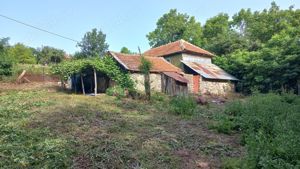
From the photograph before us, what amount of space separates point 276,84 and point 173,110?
14.7 metres

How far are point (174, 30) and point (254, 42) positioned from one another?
1515 centimetres

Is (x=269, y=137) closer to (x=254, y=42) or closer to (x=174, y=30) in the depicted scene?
(x=254, y=42)

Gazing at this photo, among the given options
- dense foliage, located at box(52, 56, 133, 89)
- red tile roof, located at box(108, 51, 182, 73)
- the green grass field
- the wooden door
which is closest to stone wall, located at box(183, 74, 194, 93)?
the wooden door

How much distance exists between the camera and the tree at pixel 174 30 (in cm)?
4453

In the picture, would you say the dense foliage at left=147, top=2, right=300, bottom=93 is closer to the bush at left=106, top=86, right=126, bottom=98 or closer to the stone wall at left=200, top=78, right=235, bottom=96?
the stone wall at left=200, top=78, right=235, bottom=96

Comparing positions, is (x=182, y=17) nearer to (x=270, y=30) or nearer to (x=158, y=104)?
(x=270, y=30)

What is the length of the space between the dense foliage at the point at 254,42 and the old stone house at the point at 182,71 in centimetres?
177

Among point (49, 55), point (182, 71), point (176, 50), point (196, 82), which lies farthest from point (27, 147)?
point (49, 55)

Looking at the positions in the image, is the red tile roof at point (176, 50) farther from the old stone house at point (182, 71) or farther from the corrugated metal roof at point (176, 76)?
the corrugated metal roof at point (176, 76)

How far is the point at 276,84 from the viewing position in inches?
961

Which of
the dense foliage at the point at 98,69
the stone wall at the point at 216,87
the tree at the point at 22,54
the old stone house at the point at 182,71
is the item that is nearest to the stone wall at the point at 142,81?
the old stone house at the point at 182,71

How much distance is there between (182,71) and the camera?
26.7 metres

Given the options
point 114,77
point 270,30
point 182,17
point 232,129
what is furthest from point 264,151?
point 182,17

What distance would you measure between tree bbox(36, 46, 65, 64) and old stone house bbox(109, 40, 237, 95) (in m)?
13.0
